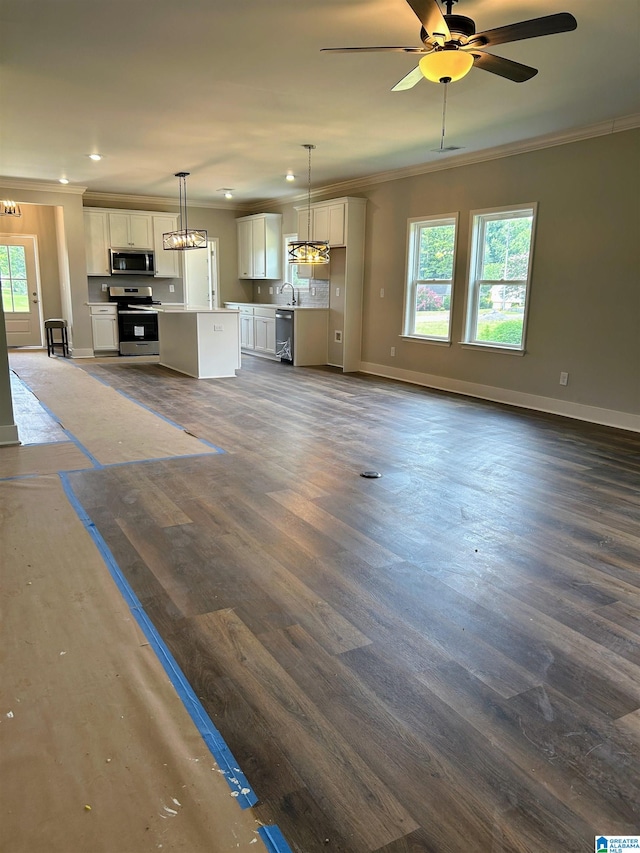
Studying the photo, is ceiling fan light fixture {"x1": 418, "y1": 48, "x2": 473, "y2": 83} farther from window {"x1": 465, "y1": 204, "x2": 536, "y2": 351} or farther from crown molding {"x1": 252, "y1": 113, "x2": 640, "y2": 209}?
window {"x1": 465, "y1": 204, "x2": 536, "y2": 351}

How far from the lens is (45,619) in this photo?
2.27 metres

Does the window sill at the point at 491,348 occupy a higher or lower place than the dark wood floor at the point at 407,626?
higher

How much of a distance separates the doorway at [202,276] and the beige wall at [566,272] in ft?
16.4

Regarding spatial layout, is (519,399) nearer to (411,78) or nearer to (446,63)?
(411,78)

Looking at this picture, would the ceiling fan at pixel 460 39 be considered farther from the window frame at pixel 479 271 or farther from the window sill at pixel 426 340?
the window sill at pixel 426 340

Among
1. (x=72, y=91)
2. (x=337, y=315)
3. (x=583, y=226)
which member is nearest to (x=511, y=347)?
(x=583, y=226)

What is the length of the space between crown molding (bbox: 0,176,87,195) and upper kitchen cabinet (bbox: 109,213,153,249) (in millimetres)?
732

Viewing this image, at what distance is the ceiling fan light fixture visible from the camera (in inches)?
116

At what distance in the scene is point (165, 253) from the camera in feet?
35.2

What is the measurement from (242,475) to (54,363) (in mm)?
6359

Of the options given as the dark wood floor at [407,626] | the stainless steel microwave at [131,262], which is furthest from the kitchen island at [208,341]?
the dark wood floor at [407,626]

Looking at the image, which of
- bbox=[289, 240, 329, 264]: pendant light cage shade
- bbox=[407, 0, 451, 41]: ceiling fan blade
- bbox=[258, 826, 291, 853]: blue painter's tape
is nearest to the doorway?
bbox=[289, 240, 329, 264]: pendant light cage shade

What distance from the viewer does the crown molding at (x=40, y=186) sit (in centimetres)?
896

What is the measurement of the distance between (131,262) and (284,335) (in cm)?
314
